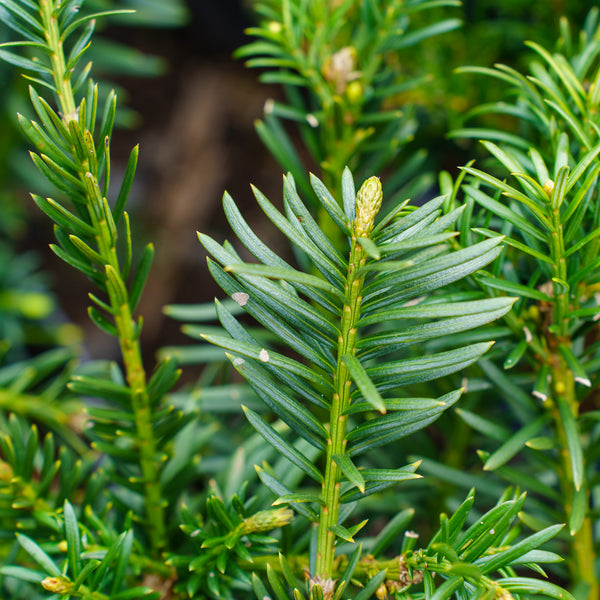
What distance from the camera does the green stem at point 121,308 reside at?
292mm

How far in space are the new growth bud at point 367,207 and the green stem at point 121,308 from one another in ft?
0.48

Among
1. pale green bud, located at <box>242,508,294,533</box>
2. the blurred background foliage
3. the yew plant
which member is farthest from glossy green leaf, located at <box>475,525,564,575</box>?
the blurred background foliage

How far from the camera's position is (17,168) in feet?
2.79

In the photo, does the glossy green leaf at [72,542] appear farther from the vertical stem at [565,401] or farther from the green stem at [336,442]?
the vertical stem at [565,401]

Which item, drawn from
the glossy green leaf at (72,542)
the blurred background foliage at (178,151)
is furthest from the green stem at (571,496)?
the blurred background foliage at (178,151)

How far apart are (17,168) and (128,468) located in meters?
0.65

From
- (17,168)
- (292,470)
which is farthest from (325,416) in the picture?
(17,168)

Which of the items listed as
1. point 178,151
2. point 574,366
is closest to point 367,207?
point 574,366

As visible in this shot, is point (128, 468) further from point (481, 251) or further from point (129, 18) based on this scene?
point (129, 18)

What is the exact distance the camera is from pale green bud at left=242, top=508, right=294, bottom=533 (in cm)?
31

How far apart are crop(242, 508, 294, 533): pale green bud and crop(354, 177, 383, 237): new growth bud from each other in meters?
0.17

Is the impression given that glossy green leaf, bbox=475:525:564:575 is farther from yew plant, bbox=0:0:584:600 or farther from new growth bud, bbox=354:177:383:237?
new growth bud, bbox=354:177:383:237

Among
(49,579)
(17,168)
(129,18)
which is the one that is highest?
(129,18)

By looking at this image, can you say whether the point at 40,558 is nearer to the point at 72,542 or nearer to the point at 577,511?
the point at 72,542
